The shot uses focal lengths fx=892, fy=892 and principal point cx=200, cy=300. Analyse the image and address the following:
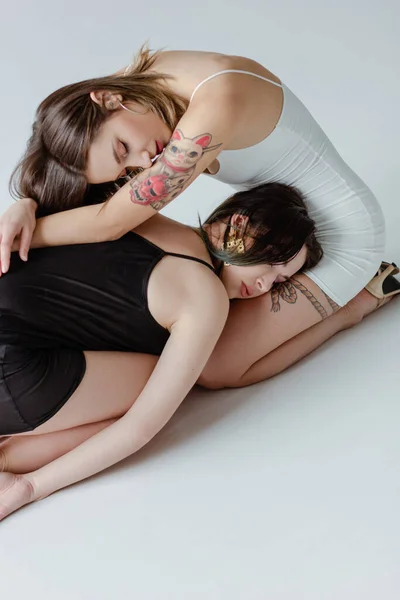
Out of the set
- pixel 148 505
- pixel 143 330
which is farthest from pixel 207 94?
pixel 148 505

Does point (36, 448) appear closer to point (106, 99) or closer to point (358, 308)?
point (106, 99)

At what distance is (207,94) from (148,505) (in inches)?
39.7

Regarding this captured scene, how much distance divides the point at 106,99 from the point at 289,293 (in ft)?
2.56

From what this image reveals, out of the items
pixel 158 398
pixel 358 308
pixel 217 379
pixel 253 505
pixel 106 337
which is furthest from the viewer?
pixel 358 308

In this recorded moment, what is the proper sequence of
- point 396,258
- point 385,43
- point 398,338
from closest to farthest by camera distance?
point 398,338, point 396,258, point 385,43

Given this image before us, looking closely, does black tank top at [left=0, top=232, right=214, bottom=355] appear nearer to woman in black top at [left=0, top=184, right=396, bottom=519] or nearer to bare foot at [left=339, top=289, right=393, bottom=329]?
woman in black top at [left=0, top=184, right=396, bottom=519]

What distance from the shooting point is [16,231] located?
2.26 meters

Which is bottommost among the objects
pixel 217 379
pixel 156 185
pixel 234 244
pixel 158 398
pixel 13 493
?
pixel 13 493

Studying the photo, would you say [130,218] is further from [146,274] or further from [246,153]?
[246,153]

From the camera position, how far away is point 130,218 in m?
2.26

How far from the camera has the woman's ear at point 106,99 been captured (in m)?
2.24

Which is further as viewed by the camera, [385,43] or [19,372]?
[385,43]

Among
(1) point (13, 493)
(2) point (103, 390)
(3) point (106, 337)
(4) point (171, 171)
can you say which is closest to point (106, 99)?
(4) point (171, 171)

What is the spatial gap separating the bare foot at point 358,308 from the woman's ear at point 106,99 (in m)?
0.98
